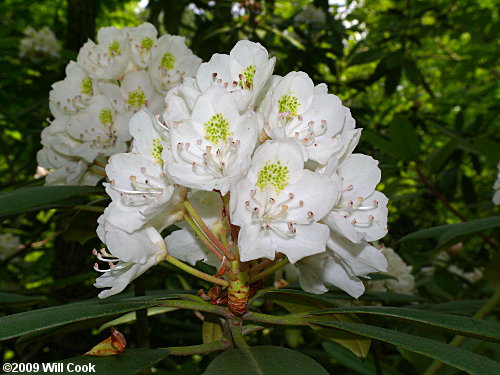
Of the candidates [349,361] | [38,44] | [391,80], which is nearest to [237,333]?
[349,361]

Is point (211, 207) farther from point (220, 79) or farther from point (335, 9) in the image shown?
point (335, 9)

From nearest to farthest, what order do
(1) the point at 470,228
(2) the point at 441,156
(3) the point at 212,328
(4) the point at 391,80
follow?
1. (3) the point at 212,328
2. (1) the point at 470,228
3. (2) the point at 441,156
4. (4) the point at 391,80

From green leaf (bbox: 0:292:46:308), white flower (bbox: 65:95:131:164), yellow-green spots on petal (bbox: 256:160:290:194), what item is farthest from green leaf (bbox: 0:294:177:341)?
white flower (bbox: 65:95:131:164)

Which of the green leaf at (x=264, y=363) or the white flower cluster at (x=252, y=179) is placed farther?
the white flower cluster at (x=252, y=179)

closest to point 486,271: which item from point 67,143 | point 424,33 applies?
point 67,143

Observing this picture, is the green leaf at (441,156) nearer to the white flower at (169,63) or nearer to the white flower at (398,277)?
the white flower at (398,277)

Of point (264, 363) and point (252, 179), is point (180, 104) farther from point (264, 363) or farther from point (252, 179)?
point (264, 363)

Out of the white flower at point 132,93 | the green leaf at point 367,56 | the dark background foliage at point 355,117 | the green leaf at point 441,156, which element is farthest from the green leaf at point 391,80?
the white flower at point 132,93
